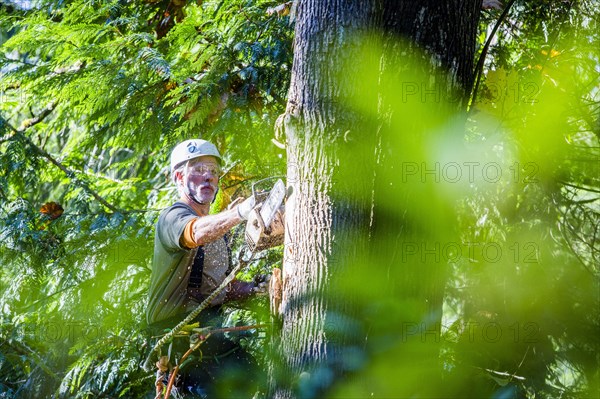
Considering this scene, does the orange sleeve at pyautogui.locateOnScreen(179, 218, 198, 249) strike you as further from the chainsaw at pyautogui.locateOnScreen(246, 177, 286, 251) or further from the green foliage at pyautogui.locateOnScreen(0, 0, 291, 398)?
the green foliage at pyautogui.locateOnScreen(0, 0, 291, 398)

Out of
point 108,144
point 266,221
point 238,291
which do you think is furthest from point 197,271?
point 108,144

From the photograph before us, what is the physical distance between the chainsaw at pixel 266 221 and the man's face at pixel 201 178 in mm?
928

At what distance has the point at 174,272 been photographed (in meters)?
3.96

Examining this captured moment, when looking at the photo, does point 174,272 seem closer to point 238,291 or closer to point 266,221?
point 238,291

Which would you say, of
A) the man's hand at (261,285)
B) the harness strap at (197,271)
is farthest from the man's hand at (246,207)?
the man's hand at (261,285)

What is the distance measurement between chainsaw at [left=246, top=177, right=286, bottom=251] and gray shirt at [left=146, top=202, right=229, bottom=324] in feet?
2.13

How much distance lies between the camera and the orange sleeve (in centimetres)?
360

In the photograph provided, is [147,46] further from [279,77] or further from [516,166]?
[516,166]

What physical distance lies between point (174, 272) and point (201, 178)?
0.57 meters

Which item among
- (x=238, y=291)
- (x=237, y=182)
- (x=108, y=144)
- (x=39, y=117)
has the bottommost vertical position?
(x=238, y=291)

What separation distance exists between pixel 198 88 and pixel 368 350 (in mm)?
2394

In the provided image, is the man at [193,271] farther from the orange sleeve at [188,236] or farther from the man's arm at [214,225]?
the man's arm at [214,225]

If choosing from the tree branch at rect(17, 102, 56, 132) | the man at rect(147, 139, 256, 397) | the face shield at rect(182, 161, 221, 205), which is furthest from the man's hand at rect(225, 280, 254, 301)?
the tree branch at rect(17, 102, 56, 132)

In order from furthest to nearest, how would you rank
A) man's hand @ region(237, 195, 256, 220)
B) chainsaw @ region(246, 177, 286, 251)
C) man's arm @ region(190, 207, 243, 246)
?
man's arm @ region(190, 207, 243, 246) < man's hand @ region(237, 195, 256, 220) < chainsaw @ region(246, 177, 286, 251)
